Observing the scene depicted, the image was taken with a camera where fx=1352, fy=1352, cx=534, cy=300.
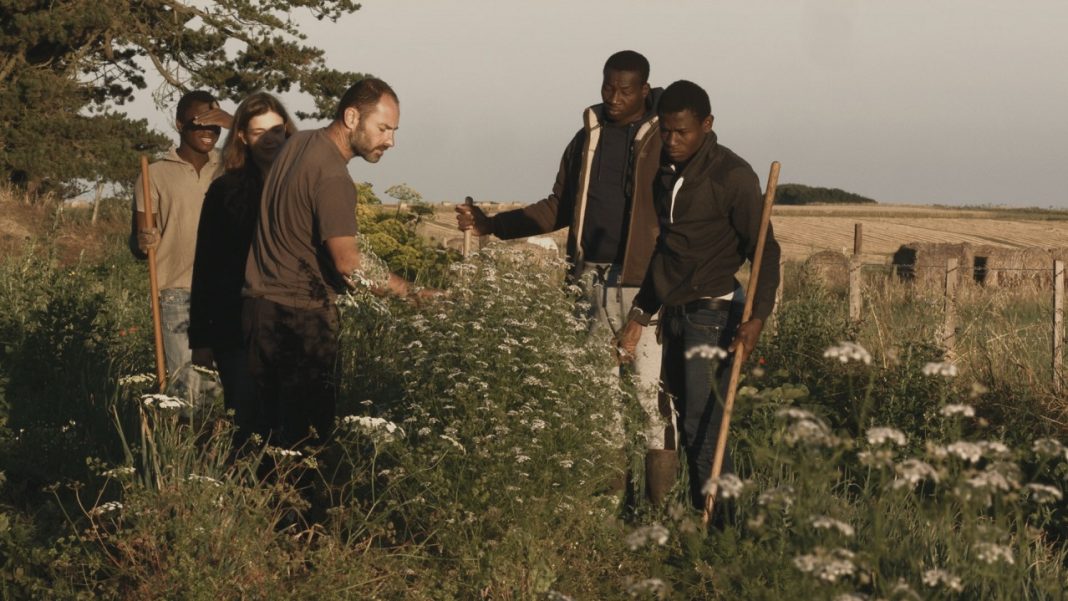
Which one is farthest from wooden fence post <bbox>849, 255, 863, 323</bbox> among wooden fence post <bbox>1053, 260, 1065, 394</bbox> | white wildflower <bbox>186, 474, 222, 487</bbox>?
white wildflower <bbox>186, 474, 222, 487</bbox>

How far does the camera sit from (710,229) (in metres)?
5.92

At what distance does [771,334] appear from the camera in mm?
11086

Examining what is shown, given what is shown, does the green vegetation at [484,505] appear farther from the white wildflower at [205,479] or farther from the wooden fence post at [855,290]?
the wooden fence post at [855,290]

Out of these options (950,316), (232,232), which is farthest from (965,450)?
(950,316)

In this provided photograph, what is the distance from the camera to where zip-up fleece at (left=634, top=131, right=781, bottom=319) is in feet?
19.1

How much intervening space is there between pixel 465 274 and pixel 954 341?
5.85m

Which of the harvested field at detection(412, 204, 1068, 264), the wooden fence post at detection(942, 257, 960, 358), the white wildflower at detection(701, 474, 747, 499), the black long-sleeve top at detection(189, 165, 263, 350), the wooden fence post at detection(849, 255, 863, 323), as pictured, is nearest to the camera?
the white wildflower at detection(701, 474, 747, 499)

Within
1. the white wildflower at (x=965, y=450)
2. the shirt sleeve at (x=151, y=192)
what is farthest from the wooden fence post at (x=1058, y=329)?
the white wildflower at (x=965, y=450)

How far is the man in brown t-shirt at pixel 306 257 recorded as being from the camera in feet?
17.9

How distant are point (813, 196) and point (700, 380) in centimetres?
8257

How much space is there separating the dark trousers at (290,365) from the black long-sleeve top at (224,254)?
60cm

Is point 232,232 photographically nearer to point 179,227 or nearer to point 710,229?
point 179,227

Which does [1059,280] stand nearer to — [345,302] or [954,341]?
[954,341]

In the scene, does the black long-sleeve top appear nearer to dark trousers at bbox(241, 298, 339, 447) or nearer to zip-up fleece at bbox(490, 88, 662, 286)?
dark trousers at bbox(241, 298, 339, 447)
